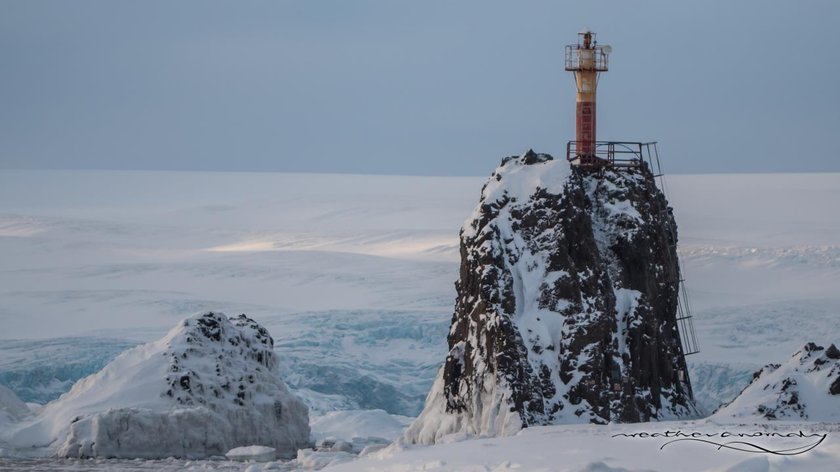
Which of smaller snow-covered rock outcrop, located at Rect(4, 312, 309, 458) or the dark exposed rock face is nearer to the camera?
the dark exposed rock face

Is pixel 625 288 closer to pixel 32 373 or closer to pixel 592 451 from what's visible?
pixel 592 451

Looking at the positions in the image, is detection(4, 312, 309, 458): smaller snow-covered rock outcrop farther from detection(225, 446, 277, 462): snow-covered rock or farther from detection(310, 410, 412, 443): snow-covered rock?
detection(310, 410, 412, 443): snow-covered rock

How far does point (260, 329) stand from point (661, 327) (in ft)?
64.1

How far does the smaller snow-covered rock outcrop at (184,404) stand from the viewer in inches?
2409

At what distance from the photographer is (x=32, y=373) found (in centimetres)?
9619

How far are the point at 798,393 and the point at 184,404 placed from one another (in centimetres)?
2594

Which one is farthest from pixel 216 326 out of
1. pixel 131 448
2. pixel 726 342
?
pixel 726 342

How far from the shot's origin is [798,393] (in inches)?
2051

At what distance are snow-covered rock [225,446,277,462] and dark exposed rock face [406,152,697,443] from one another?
658 cm

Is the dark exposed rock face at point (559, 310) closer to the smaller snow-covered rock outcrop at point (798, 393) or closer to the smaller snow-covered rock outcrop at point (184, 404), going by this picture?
the smaller snow-covered rock outcrop at point (798, 393)

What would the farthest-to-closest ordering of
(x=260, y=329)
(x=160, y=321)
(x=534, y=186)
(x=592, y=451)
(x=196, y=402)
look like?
(x=160, y=321), (x=260, y=329), (x=196, y=402), (x=534, y=186), (x=592, y=451)

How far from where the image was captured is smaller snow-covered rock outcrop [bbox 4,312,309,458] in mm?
61188

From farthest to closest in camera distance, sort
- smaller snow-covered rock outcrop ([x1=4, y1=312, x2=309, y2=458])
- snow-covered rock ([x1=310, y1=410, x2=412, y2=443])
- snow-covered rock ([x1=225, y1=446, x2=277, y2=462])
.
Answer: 1. snow-covered rock ([x1=310, y1=410, x2=412, y2=443])
2. smaller snow-covered rock outcrop ([x1=4, y1=312, x2=309, y2=458])
3. snow-covered rock ([x1=225, y1=446, x2=277, y2=462])

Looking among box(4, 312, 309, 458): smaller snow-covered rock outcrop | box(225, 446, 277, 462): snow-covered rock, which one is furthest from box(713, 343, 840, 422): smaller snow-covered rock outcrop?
box(4, 312, 309, 458): smaller snow-covered rock outcrop
